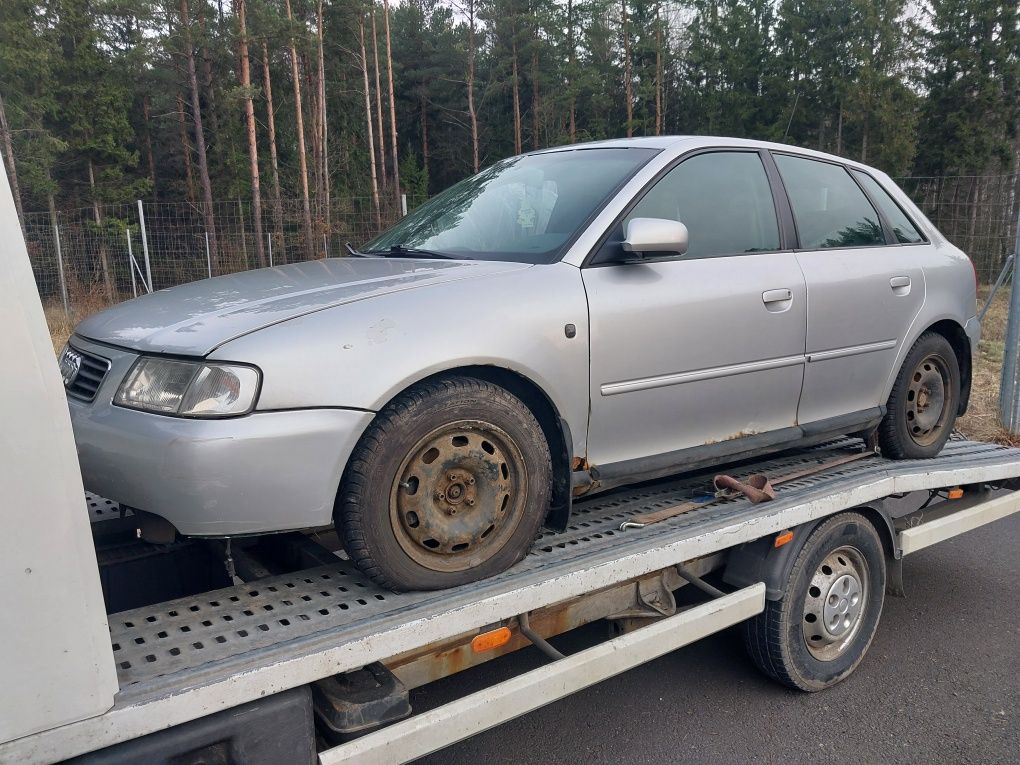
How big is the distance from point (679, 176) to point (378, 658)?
2.28 metres

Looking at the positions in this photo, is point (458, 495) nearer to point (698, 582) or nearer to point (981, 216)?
point (698, 582)

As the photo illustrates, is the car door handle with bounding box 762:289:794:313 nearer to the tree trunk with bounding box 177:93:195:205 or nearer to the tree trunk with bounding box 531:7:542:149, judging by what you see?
the tree trunk with bounding box 177:93:195:205

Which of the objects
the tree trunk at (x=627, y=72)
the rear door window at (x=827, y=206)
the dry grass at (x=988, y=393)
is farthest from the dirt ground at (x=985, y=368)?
the tree trunk at (x=627, y=72)

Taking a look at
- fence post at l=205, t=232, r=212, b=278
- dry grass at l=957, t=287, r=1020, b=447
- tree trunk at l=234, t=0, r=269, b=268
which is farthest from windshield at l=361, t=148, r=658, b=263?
tree trunk at l=234, t=0, r=269, b=268

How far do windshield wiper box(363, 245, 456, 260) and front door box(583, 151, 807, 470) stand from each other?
64 centimetres

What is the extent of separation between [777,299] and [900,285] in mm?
951

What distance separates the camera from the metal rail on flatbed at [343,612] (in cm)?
182

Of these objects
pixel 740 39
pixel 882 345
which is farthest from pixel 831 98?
pixel 882 345

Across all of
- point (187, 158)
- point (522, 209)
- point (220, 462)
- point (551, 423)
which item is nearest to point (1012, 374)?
point (522, 209)

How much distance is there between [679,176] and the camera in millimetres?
3404

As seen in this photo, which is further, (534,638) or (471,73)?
(471,73)

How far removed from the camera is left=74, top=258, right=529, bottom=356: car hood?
2.32 meters

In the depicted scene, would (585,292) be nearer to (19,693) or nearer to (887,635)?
(19,693)

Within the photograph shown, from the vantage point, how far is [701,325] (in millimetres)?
3172
